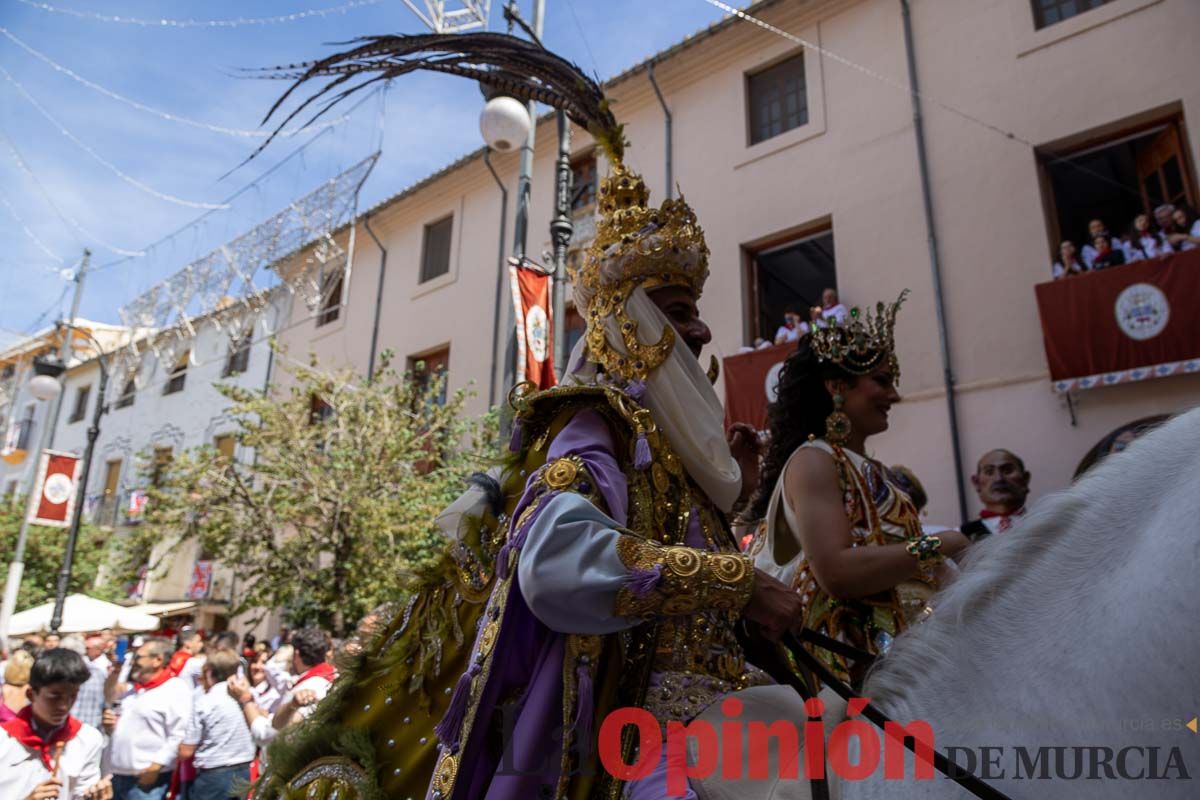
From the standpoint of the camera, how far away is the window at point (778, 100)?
13484 mm

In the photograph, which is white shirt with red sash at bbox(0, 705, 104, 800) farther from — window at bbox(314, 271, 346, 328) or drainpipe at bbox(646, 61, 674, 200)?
window at bbox(314, 271, 346, 328)

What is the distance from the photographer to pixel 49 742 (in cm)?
491

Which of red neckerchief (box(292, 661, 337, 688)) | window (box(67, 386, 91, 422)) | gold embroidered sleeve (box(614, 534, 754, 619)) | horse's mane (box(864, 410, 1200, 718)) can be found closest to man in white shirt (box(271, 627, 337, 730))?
red neckerchief (box(292, 661, 337, 688))

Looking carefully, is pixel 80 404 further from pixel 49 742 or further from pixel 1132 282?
pixel 1132 282

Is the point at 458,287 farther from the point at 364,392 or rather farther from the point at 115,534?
the point at 115,534

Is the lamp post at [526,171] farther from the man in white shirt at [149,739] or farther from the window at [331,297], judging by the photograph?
the window at [331,297]

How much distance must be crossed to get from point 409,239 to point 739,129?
940 centimetres

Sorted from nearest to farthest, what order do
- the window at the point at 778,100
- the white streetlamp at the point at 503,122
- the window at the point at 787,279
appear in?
the white streetlamp at the point at 503,122 < the window at the point at 787,279 < the window at the point at 778,100

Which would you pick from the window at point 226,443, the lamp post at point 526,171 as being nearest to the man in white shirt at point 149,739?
the lamp post at point 526,171

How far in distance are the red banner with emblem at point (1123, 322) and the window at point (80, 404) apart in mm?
33647

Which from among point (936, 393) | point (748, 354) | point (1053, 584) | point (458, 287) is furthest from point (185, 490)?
point (1053, 584)

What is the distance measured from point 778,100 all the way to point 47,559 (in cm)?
2435

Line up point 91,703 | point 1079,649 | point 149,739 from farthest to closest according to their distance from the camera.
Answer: point 91,703, point 149,739, point 1079,649

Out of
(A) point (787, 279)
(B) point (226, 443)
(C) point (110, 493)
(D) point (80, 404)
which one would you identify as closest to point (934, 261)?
(A) point (787, 279)
